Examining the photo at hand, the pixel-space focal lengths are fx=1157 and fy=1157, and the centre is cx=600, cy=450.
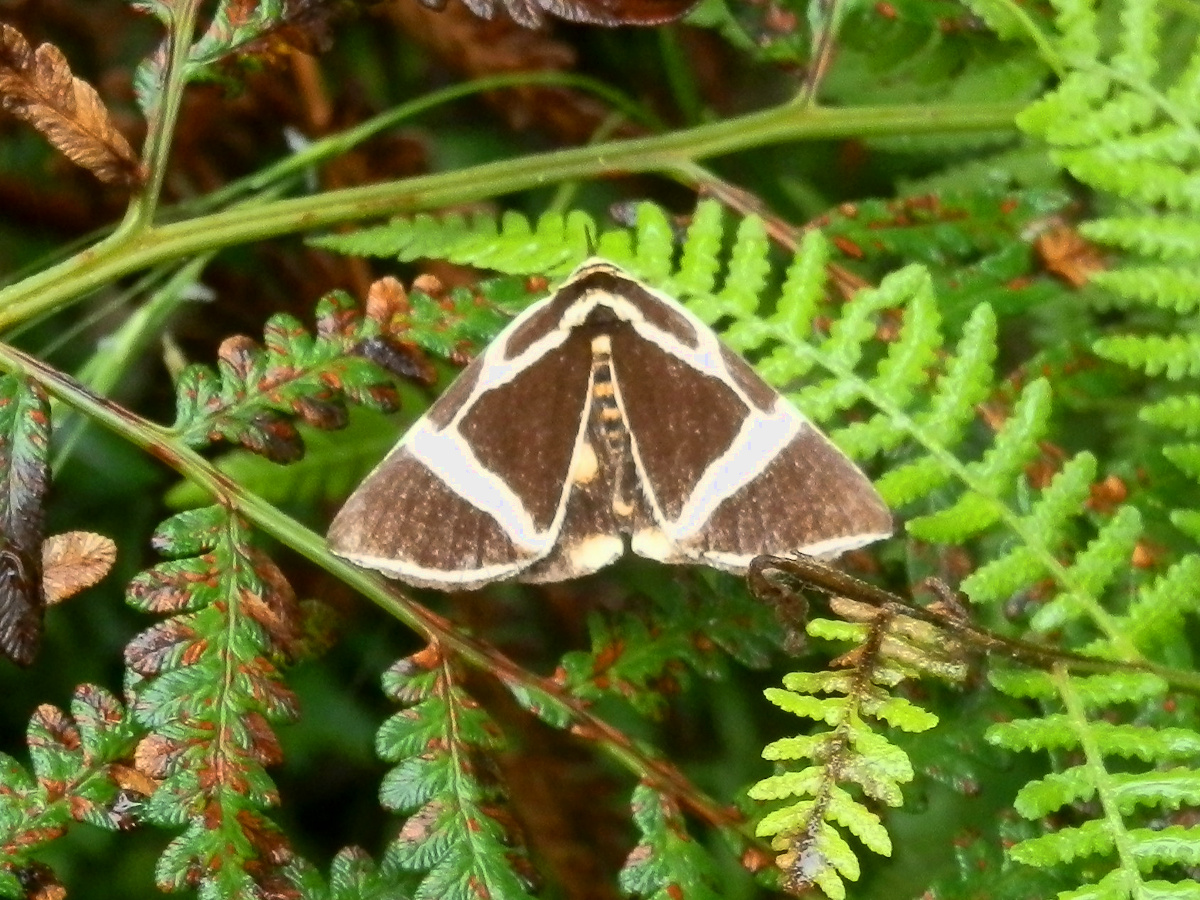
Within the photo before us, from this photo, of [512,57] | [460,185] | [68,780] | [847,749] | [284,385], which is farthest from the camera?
[512,57]

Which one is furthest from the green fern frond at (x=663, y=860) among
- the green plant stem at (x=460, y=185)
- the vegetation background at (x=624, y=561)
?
the green plant stem at (x=460, y=185)

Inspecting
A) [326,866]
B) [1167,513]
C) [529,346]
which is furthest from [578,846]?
[1167,513]

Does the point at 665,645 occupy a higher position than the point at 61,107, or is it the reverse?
the point at 61,107

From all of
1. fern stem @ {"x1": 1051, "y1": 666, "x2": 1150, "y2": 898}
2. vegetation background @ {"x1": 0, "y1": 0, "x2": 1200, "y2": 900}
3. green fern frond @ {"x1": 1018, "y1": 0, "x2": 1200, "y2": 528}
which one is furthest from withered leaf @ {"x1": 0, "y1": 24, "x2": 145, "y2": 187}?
fern stem @ {"x1": 1051, "y1": 666, "x2": 1150, "y2": 898}

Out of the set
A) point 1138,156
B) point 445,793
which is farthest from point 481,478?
point 1138,156

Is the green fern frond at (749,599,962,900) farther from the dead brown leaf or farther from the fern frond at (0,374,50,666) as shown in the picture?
the dead brown leaf

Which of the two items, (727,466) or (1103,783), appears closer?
(1103,783)

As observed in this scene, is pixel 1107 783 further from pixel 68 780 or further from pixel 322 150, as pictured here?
pixel 322 150
